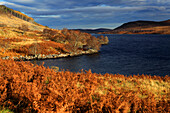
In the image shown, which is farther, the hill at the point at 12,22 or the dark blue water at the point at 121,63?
the hill at the point at 12,22

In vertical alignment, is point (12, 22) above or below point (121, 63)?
above

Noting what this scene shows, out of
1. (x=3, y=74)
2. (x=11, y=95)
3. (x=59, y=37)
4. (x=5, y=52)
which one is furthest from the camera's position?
(x=59, y=37)

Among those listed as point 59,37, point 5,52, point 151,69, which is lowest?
point 151,69

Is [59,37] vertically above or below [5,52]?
above

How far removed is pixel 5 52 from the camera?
47.2 meters

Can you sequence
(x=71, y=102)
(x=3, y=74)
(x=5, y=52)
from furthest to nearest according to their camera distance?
Result: (x=5, y=52) → (x=3, y=74) → (x=71, y=102)

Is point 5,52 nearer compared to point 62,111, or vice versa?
point 62,111

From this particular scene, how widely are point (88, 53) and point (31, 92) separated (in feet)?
175

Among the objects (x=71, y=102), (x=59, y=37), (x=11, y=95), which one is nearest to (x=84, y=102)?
(x=71, y=102)

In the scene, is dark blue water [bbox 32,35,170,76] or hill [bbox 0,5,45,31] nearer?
dark blue water [bbox 32,35,170,76]

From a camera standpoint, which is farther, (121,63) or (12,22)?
(12,22)

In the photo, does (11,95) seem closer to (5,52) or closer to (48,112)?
(48,112)

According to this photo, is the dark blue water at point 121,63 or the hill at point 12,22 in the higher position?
the hill at point 12,22

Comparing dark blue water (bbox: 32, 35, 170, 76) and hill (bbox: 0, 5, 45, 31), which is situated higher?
hill (bbox: 0, 5, 45, 31)
